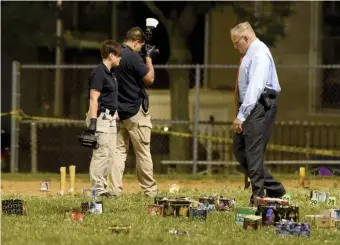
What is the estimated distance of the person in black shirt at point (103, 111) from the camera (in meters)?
10.2

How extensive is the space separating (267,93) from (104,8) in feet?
33.6

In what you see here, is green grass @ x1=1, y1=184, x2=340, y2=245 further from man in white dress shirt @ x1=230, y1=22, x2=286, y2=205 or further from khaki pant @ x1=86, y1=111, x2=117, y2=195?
man in white dress shirt @ x1=230, y1=22, x2=286, y2=205

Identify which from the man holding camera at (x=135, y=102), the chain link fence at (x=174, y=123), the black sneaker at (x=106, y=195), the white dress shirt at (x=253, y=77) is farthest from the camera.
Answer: the chain link fence at (x=174, y=123)

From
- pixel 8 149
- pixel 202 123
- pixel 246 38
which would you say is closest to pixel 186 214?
pixel 246 38

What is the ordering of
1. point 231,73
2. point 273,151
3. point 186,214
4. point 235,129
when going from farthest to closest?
point 231,73
point 273,151
point 235,129
point 186,214

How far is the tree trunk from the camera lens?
57.9 ft

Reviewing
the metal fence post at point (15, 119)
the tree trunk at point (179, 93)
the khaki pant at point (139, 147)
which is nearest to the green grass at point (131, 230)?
the khaki pant at point (139, 147)

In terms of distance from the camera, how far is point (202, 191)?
Result: 38.6 ft

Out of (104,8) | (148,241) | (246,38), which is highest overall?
(104,8)

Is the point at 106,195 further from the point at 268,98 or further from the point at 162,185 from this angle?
the point at 162,185

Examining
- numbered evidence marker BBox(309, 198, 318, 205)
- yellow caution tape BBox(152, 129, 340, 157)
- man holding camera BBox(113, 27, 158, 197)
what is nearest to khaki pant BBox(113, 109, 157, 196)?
man holding camera BBox(113, 27, 158, 197)

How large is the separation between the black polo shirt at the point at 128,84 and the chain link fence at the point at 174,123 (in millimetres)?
5024

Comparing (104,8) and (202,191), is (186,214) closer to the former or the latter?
(202,191)

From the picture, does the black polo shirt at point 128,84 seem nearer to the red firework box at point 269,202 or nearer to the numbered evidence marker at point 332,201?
the red firework box at point 269,202
